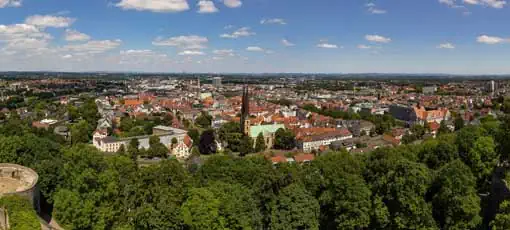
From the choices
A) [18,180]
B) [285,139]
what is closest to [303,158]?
[285,139]

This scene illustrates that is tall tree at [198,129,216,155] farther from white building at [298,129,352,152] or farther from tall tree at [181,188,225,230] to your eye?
tall tree at [181,188,225,230]

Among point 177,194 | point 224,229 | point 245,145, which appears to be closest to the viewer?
point 224,229

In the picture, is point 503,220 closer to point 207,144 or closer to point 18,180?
point 18,180

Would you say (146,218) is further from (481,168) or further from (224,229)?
(481,168)

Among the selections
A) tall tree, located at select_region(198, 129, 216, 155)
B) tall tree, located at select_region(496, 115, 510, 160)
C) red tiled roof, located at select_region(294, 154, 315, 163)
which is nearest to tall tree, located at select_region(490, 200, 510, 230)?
tall tree, located at select_region(496, 115, 510, 160)

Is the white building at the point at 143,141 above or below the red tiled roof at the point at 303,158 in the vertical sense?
below

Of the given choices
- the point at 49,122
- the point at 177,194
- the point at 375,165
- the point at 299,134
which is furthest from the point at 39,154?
the point at 49,122

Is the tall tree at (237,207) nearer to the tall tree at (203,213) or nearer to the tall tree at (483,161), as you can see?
the tall tree at (203,213)

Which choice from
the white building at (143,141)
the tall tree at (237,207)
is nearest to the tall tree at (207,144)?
the white building at (143,141)
